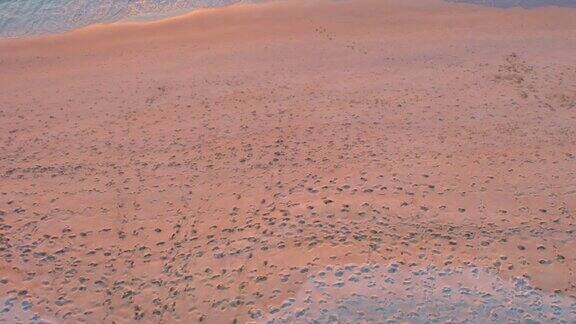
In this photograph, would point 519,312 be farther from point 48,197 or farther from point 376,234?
point 48,197

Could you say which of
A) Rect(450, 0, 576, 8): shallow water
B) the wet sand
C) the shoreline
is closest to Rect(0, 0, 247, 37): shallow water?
the shoreline

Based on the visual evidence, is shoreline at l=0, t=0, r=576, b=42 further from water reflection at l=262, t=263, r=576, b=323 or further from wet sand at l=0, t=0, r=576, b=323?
water reflection at l=262, t=263, r=576, b=323

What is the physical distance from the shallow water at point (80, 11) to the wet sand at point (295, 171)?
1.26 m

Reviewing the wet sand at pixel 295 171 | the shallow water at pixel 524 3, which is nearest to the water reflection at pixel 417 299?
the wet sand at pixel 295 171

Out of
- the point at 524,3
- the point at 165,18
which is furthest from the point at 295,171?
the point at 524,3

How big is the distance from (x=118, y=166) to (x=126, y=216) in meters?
1.85

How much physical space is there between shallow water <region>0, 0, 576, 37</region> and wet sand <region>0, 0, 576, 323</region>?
4.14 feet

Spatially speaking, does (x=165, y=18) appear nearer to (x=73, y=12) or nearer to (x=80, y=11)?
(x=80, y=11)

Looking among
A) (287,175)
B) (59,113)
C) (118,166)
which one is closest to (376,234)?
(287,175)

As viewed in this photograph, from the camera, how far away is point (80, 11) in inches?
895

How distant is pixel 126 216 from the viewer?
41.2 feet

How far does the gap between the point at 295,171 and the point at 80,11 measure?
13689 millimetres

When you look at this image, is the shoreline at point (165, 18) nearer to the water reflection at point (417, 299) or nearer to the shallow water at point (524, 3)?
the shallow water at point (524, 3)

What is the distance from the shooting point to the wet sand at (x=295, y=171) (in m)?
10.6
